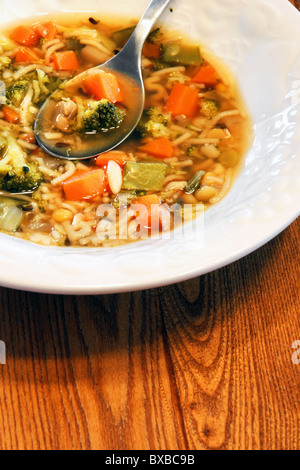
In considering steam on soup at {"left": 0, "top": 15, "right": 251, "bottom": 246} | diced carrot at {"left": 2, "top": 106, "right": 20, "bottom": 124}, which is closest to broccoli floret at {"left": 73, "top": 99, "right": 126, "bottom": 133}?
steam on soup at {"left": 0, "top": 15, "right": 251, "bottom": 246}

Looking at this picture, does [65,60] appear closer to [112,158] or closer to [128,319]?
[112,158]

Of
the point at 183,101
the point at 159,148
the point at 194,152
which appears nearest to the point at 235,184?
the point at 194,152

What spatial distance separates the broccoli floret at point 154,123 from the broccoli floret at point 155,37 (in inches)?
24.7

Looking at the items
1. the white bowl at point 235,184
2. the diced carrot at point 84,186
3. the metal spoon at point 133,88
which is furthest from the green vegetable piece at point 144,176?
the white bowl at point 235,184

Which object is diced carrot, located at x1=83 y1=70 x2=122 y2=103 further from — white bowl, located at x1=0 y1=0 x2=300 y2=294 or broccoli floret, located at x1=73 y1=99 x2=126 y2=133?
white bowl, located at x1=0 y1=0 x2=300 y2=294

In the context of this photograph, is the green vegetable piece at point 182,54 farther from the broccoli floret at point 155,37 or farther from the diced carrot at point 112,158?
the diced carrot at point 112,158

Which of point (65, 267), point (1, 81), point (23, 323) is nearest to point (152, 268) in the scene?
point (65, 267)

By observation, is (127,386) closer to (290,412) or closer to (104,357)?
(104,357)

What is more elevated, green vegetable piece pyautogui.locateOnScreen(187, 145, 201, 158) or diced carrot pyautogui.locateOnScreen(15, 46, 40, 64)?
diced carrot pyautogui.locateOnScreen(15, 46, 40, 64)

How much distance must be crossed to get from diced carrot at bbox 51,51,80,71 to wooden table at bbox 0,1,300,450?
1593mm

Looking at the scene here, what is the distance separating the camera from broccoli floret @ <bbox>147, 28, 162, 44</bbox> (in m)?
3.69

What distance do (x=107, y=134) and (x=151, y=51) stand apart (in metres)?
0.82

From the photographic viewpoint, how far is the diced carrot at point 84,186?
9.36 feet

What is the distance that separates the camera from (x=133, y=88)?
3.40 m
